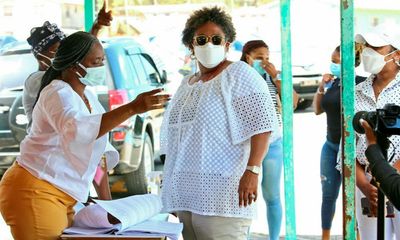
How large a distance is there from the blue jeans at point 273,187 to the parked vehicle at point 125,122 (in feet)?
7.36

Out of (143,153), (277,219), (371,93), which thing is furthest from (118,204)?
(143,153)

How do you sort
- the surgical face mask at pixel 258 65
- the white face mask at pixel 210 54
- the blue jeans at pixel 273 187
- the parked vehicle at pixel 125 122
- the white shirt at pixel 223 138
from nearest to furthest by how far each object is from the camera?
1. the white shirt at pixel 223 138
2. the white face mask at pixel 210 54
3. the blue jeans at pixel 273 187
4. the surgical face mask at pixel 258 65
5. the parked vehicle at pixel 125 122

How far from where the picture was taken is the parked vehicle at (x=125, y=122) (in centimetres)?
661

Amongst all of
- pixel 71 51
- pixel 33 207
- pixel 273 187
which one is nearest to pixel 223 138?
pixel 71 51

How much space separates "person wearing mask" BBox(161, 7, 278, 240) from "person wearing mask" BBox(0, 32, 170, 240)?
0.38m

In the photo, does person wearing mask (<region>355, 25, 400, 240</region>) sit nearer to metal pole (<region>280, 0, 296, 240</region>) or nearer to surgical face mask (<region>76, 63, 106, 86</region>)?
metal pole (<region>280, 0, 296, 240</region>)

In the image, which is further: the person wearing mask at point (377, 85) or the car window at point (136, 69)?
the car window at point (136, 69)

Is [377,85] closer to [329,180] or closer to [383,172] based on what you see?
[383,172]

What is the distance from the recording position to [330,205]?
16.0 feet

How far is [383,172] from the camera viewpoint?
2.05 m

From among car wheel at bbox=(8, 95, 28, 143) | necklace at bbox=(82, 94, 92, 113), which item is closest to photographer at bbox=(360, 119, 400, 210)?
necklace at bbox=(82, 94, 92, 113)

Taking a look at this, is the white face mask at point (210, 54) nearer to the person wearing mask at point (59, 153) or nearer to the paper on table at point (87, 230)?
the person wearing mask at point (59, 153)

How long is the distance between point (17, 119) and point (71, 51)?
428cm

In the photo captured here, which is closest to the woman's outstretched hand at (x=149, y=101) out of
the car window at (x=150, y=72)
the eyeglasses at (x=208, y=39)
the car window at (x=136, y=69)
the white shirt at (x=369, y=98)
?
the eyeglasses at (x=208, y=39)
